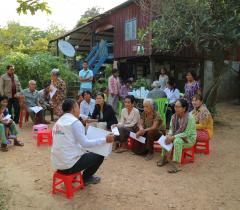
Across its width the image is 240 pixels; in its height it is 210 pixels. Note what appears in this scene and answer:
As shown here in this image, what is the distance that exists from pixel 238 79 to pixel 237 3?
1010cm

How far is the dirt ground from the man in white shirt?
477mm

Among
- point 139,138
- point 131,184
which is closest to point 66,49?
point 139,138

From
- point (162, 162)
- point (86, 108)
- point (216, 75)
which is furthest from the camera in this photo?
point (216, 75)

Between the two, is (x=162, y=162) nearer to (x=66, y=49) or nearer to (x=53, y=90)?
(x=53, y=90)

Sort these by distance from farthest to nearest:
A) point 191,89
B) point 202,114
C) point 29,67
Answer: point 29,67, point 191,89, point 202,114

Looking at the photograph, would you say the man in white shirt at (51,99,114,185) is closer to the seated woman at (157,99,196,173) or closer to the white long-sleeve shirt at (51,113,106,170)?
the white long-sleeve shirt at (51,113,106,170)

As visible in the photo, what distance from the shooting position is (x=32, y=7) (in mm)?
3291

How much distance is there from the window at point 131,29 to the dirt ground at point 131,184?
23.6 ft

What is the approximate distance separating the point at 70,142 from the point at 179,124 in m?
2.16

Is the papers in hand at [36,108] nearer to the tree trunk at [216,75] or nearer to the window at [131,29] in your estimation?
the tree trunk at [216,75]

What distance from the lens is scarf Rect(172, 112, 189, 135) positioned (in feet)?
Answer: 16.6

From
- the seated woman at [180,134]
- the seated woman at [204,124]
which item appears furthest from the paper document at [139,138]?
the seated woman at [204,124]

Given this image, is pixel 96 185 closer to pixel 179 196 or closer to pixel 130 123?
pixel 179 196

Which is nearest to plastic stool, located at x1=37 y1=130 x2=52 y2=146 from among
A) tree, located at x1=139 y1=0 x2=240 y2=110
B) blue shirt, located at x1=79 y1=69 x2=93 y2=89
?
blue shirt, located at x1=79 y1=69 x2=93 y2=89
